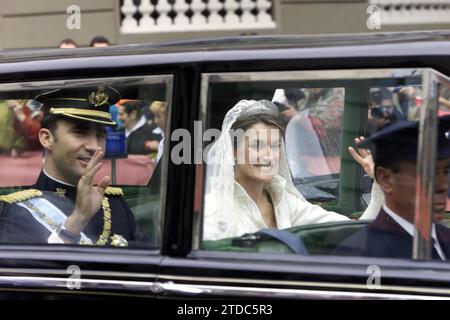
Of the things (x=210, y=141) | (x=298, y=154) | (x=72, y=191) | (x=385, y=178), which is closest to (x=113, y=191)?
(x=72, y=191)

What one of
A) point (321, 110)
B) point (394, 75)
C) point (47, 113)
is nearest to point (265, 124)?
point (321, 110)

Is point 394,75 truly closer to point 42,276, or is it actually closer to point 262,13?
point 42,276

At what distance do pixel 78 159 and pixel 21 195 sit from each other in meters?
0.25

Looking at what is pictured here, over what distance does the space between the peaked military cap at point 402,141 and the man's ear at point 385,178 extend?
0.04 meters

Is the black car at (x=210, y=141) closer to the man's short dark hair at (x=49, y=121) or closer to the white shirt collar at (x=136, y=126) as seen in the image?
the man's short dark hair at (x=49, y=121)

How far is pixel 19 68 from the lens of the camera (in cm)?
235

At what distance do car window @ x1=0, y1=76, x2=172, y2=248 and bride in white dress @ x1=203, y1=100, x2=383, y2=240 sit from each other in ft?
0.59

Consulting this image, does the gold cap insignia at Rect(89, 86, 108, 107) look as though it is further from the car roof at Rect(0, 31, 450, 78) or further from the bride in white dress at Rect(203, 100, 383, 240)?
the bride in white dress at Rect(203, 100, 383, 240)

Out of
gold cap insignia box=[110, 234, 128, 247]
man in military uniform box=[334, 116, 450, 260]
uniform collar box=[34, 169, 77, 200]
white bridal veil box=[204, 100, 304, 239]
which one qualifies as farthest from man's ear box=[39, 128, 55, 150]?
man in military uniform box=[334, 116, 450, 260]

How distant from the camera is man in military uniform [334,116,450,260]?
6.93ft

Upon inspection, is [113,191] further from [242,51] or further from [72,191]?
[242,51]

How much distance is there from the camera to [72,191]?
2.52 m

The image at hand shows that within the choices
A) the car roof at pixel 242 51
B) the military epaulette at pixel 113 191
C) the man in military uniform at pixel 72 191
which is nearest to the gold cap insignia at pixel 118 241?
the man in military uniform at pixel 72 191

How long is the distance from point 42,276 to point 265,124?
0.87 meters
